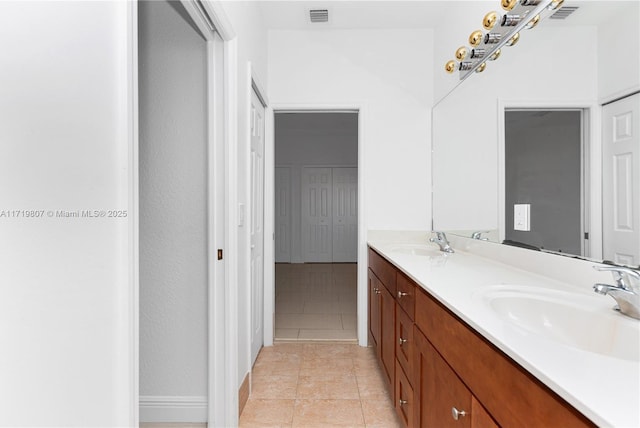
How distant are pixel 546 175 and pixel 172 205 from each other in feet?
5.92

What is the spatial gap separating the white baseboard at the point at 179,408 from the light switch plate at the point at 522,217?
1.85 meters

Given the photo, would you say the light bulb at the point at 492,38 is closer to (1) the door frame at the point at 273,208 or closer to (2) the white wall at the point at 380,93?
(2) the white wall at the point at 380,93

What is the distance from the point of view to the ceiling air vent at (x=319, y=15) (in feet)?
8.34

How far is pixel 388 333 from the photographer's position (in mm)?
1924

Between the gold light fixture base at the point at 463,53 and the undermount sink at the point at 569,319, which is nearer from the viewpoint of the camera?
the undermount sink at the point at 569,319

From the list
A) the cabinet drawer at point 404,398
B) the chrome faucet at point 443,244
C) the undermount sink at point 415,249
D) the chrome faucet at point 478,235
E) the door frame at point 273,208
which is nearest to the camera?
the cabinet drawer at point 404,398

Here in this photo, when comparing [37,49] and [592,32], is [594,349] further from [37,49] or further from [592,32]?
[37,49]

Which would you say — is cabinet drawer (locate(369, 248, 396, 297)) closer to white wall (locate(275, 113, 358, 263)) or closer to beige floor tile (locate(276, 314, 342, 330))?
beige floor tile (locate(276, 314, 342, 330))

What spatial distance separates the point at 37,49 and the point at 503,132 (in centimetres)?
193

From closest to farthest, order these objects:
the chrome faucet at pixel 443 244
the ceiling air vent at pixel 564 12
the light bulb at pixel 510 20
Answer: the ceiling air vent at pixel 564 12 → the light bulb at pixel 510 20 → the chrome faucet at pixel 443 244

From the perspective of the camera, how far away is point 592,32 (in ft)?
3.89

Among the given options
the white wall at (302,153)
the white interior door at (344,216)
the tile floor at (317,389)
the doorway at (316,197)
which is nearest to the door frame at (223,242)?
the tile floor at (317,389)

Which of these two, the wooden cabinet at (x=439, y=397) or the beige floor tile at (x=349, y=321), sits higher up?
the wooden cabinet at (x=439, y=397)

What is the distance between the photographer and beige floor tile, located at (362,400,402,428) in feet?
5.71
